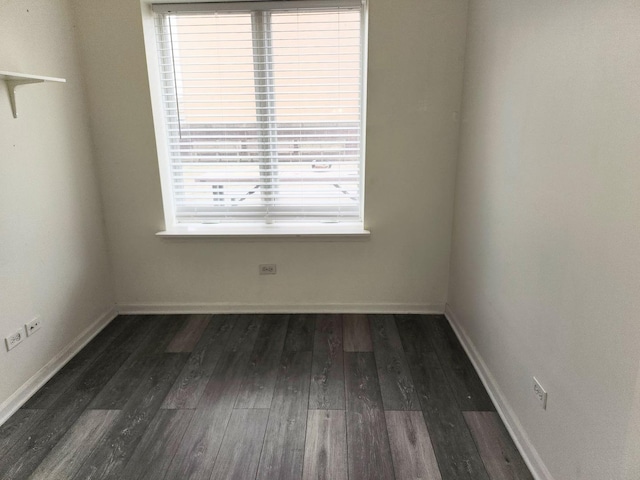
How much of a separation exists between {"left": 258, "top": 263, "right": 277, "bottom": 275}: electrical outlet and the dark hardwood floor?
401 mm

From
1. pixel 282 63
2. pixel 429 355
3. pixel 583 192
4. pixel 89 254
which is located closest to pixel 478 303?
pixel 429 355

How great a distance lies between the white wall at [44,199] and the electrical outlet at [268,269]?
3.69 ft

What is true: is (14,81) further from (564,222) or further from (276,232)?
(564,222)

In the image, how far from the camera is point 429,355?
251cm

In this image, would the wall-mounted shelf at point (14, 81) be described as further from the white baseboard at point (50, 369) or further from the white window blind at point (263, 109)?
the white baseboard at point (50, 369)

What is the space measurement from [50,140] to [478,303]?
2.64 metres

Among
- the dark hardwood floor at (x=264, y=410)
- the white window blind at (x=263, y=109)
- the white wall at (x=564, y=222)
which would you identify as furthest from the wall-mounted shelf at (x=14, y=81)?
the white wall at (x=564, y=222)

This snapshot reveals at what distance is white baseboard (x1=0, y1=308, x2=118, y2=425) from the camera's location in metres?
2.03

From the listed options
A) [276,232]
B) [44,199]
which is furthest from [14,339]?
[276,232]

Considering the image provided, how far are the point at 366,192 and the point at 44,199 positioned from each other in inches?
76.3

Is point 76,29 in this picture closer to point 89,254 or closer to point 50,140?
point 50,140

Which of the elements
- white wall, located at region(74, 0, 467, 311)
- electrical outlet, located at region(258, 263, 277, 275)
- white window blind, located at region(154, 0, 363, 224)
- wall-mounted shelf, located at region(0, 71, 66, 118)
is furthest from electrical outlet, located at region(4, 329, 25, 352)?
electrical outlet, located at region(258, 263, 277, 275)

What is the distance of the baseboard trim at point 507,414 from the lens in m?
1.64

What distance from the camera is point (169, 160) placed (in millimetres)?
2932
